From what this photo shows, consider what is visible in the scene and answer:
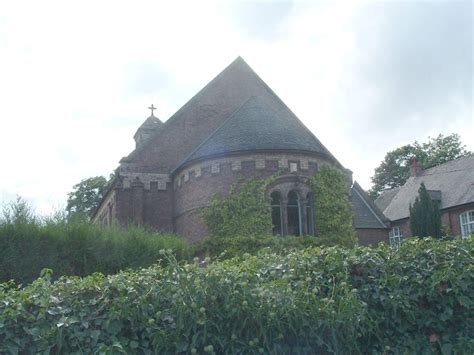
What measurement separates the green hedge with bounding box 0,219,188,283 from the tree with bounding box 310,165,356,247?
6740 millimetres

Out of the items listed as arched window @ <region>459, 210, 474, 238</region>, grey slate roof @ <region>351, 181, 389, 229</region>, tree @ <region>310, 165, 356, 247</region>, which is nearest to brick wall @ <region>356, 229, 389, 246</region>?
grey slate roof @ <region>351, 181, 389, 229</region>

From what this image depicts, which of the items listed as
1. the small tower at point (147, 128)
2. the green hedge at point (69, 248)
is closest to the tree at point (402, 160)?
the small tower at point (147, 128)

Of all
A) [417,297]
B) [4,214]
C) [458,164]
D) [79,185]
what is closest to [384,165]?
[458,164]

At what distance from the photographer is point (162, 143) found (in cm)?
2548

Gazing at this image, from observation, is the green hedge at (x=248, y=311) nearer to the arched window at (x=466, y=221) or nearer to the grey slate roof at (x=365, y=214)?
the grey slate roof at (x=365, y=214)

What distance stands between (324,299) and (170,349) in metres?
1.80

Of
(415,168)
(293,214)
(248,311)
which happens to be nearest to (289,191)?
(293,214)

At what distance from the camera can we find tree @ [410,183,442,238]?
3206 cm

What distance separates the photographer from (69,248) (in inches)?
615

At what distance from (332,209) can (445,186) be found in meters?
20.8

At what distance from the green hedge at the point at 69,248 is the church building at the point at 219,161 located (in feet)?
17.3

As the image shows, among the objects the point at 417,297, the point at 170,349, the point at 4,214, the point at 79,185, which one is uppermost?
the point at 79,185

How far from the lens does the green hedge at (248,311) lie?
5.87 meters

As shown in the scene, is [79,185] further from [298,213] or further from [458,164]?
[298,213]
